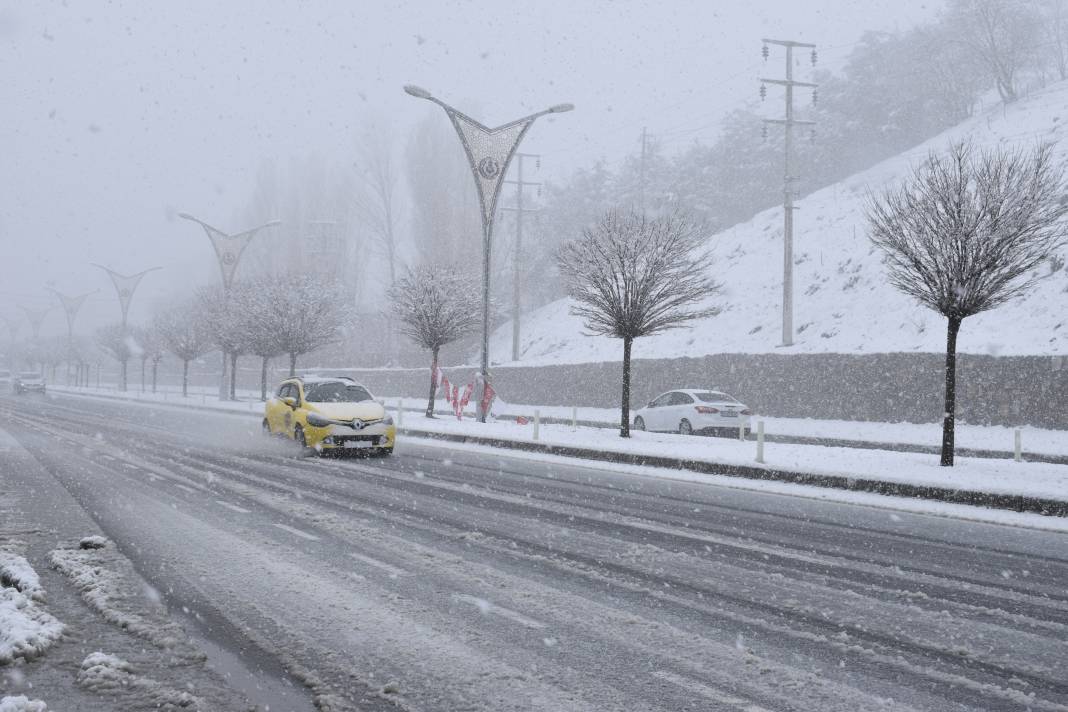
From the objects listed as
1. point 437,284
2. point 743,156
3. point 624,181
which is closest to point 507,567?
point 437,284

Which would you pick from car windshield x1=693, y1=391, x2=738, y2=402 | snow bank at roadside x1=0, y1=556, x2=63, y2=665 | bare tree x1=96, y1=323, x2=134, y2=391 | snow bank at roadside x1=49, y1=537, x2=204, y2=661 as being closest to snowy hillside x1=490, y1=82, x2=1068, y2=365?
car windshield x1=693, y1=391, x2=738, y2=402

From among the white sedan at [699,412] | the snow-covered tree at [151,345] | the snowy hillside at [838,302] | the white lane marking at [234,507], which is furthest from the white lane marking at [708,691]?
the snow-covered tree at [151,345]

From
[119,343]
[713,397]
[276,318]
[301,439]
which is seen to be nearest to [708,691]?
[301,439]

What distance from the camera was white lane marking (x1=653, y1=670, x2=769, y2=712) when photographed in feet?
13.7

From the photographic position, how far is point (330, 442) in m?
17.5

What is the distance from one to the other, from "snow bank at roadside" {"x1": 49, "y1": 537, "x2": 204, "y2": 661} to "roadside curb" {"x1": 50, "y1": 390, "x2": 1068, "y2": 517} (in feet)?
33.3

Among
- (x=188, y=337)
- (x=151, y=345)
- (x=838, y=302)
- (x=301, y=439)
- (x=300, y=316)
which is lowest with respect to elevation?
(x=301, y=439)

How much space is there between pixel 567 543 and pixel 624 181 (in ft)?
233

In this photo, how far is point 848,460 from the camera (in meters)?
15.7

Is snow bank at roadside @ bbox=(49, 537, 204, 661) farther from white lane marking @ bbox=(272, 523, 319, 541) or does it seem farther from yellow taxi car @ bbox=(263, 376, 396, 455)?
yellow taxi car @ bbox=(263, 376, 396, 455)

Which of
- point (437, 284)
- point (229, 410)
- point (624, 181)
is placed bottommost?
point (229, 410)

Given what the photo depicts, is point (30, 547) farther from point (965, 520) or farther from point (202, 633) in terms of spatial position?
point (965, 520)

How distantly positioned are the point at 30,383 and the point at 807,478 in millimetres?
60091

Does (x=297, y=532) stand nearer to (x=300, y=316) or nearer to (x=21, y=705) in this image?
(x=21, y=705)
